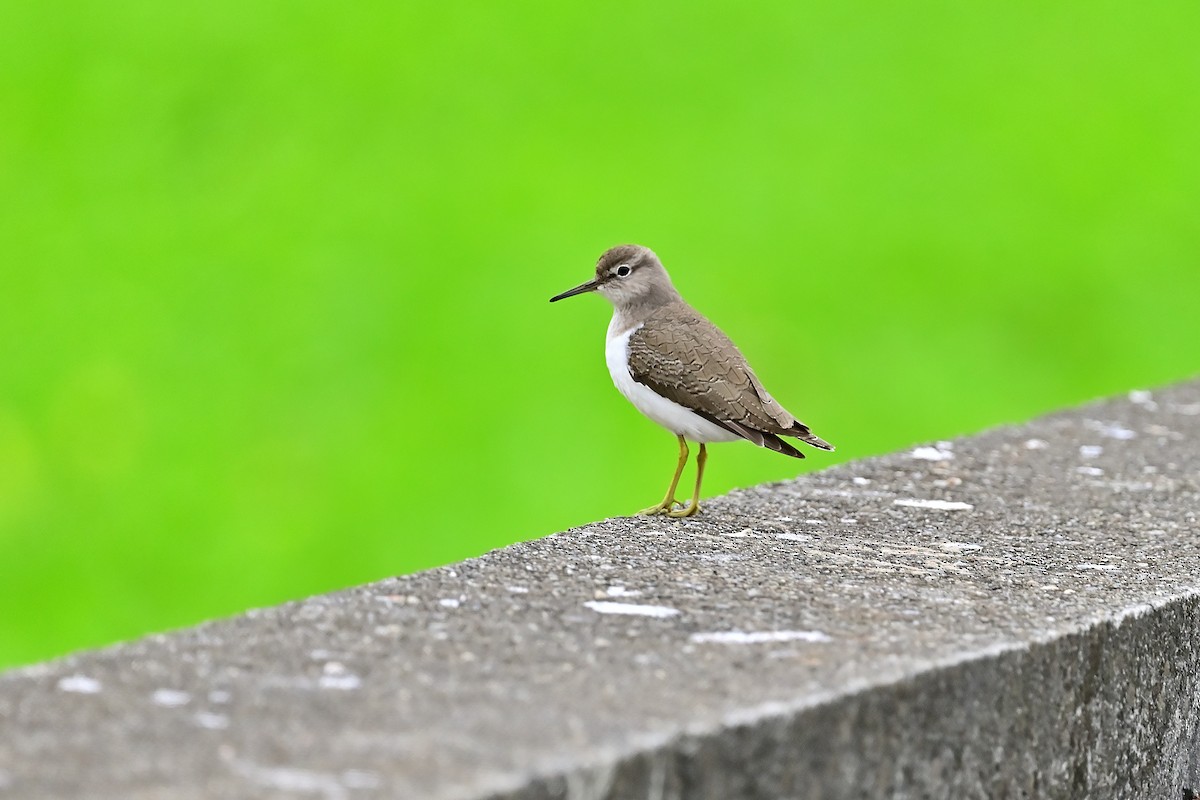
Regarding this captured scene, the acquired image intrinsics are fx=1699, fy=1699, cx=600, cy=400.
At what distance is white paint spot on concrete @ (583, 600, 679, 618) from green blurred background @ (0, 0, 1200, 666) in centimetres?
392

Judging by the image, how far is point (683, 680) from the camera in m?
2.81

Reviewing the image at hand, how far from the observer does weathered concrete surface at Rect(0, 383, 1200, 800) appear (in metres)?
2.46

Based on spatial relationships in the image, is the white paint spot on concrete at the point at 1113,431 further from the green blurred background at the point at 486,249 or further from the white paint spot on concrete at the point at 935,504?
the green blurred background at the point at 486,249

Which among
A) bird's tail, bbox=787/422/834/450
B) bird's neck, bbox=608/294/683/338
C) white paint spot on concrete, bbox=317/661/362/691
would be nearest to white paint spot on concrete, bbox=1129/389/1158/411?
bird's tail, bbox=787/422/834/450

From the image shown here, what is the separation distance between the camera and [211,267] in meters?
8.62

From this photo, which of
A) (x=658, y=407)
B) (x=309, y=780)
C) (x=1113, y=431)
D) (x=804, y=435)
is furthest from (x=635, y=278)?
(x=309, y=780)

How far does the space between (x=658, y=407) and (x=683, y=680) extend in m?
1.89

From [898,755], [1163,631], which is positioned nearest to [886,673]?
[898,755]

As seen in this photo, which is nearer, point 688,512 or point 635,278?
point 688,512

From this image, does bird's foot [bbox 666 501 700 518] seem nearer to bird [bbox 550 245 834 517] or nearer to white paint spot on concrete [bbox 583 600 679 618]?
bird [bbox 550 245 834 517]

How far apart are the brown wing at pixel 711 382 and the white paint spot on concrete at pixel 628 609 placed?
1322mm

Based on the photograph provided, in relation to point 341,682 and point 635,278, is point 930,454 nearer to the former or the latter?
point 635,278

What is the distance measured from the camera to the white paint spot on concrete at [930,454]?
5.06 meters

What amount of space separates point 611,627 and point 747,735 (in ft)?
1.82
